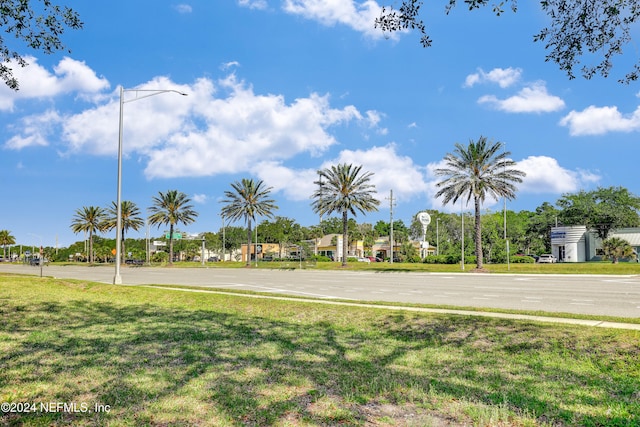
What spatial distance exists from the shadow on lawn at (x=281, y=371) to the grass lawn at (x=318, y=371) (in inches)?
0.9

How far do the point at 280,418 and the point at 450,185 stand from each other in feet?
134

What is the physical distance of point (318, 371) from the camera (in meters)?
5.93

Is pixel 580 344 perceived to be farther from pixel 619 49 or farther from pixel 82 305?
pixel 82 305

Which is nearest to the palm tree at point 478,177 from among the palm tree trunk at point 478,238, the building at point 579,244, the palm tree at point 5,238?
the palm tree trunk at point 478,238

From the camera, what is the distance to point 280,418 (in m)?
4.25

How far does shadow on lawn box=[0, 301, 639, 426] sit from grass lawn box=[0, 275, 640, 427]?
0.02 m

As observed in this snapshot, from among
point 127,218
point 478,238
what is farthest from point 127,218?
point 478,238

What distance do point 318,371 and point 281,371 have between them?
48 centimetres

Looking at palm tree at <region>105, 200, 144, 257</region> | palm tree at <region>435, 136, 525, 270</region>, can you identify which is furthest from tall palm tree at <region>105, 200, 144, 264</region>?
palm tree at <region>435, 136, 525, 270</region>

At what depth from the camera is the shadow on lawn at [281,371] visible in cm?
444

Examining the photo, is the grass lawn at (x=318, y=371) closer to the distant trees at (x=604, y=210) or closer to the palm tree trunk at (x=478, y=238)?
the palm tree trunk at (x=478, y=238)

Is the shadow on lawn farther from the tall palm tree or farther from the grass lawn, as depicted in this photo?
the tall palm tree

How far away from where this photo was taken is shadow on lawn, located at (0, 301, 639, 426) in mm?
4441

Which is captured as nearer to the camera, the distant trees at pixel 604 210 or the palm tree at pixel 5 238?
the distant trees at pixel 604 210
